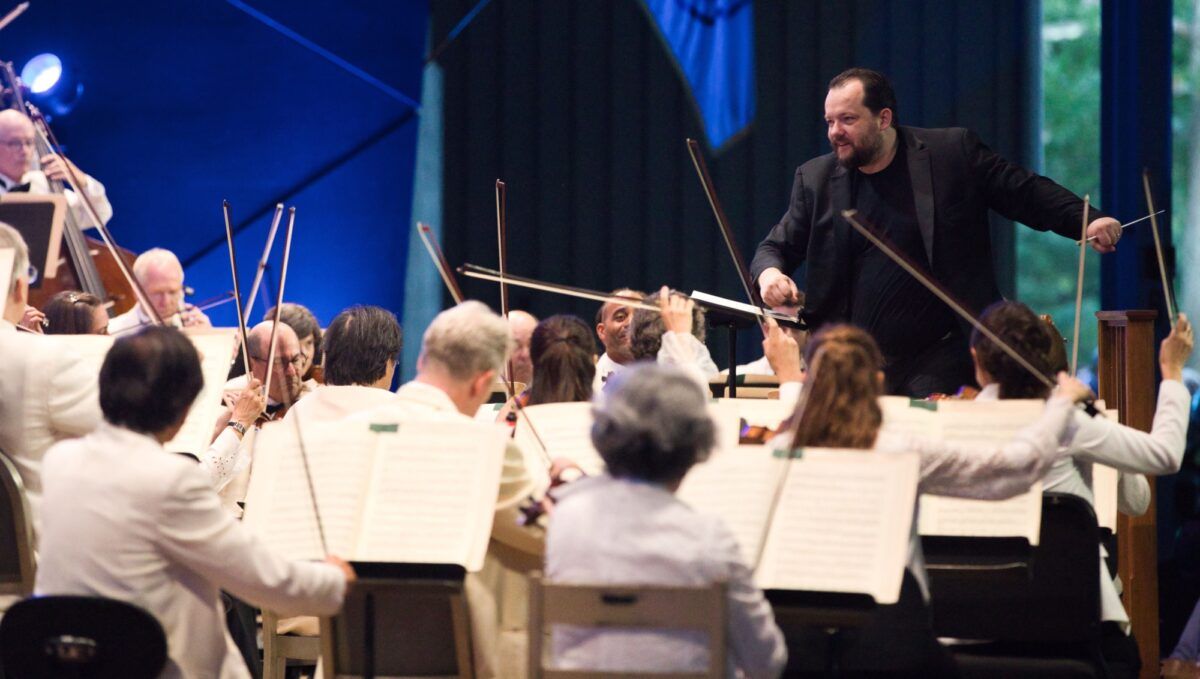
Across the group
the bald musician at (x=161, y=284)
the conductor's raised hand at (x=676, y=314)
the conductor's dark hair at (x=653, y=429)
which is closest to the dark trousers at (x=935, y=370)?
the conductor's raised hand at (x=676, y=314)

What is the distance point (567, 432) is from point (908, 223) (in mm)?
1405

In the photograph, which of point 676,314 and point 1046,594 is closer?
point 1046,594

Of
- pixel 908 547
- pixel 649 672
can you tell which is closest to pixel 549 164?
pixel 908 547

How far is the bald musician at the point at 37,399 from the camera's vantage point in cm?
322

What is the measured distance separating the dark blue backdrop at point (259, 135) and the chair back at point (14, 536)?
3558 mm

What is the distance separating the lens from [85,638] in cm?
223

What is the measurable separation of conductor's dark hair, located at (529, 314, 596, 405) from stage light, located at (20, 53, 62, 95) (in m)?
3.58

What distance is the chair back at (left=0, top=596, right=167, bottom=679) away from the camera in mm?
2221

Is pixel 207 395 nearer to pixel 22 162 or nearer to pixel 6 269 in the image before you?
pixel 6 269

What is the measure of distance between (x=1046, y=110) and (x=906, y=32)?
2.93 feet

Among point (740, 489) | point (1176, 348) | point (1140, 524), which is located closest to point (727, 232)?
point (1176, 348)

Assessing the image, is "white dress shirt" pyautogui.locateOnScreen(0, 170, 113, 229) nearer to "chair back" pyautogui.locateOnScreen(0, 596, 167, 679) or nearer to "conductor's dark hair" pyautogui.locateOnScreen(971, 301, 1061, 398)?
"chair back" pyautogui.locateOnScreen(0, 596, 167, 679)

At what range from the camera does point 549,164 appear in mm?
6762

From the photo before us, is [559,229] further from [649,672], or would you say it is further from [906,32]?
[649,672]
